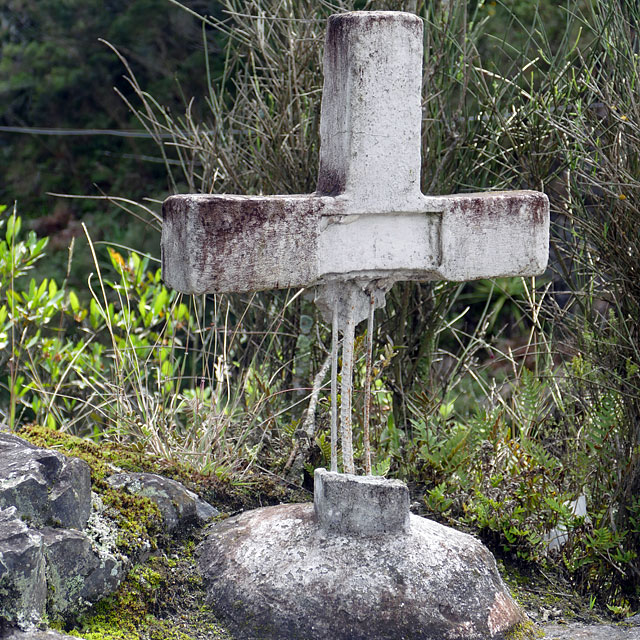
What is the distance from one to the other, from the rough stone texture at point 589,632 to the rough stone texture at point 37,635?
127cm

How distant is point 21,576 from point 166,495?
668mm

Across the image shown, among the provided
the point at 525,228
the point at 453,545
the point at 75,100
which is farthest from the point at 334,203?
the point at 75,100

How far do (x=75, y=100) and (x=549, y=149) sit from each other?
22.8ft

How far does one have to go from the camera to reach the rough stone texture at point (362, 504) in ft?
8.12

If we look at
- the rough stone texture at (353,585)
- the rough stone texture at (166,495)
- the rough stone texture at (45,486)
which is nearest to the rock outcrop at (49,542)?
the rough stone texture at (45,486)

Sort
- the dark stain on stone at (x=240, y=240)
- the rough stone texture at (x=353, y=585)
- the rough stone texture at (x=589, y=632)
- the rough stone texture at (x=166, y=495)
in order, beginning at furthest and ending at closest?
the rough stone texture at (x=166, y=495) → the rough stone texture at (x=589, y=632) → the rough stone texture at (x=353, y=585) → the dark stain on stone at (x=240, y=240)

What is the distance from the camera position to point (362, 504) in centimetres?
247

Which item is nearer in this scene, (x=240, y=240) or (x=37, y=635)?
(x=37, y=635)

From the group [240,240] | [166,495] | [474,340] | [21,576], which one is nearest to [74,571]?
[21,576]

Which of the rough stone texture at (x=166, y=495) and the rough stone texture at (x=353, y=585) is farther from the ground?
the rough stone texture at (x=166, y=495)

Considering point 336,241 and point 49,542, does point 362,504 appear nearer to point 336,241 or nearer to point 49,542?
point 336,241

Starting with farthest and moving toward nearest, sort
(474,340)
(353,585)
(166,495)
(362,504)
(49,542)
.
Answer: (474,340), (166,495), (362,504), (353,585), (49,542)

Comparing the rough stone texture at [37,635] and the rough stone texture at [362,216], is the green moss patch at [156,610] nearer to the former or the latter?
the rough stone texture at [37,635]

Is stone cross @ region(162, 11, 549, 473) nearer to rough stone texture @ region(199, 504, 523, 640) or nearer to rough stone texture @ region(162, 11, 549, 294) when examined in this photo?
rough stone texture @ region(162, 11, 549, 294)
